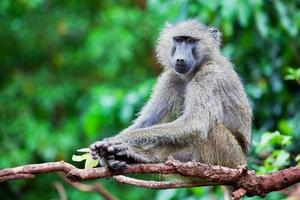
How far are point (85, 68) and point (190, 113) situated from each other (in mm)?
6772

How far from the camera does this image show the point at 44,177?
439 inches

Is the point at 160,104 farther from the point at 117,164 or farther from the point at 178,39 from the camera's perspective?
the point at 117,164

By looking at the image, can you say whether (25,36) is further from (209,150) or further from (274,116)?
(209,150)

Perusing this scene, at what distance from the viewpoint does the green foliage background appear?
7.14 m

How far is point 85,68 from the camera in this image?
11500mm

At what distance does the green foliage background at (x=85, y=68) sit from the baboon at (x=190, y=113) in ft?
4.55

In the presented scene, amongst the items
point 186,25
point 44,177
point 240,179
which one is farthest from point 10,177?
point 44,177

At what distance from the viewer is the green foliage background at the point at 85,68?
7.14 m

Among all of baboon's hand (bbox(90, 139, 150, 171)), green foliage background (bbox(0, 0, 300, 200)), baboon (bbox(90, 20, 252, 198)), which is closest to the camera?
baboon's hand (bbox(90, 139, 150, 171))

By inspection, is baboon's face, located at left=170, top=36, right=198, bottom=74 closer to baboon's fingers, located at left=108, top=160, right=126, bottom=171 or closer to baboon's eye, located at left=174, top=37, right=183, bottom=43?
baboon's eye, located at left=174, top=37, right=183, bottom=43

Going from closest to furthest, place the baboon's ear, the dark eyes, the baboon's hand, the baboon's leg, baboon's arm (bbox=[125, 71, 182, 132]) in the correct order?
the baboon's hand, the baboon's leg, baboon's arm (bbox=[125, 71, 182, 132]), the dark eyes, the baboon's ear

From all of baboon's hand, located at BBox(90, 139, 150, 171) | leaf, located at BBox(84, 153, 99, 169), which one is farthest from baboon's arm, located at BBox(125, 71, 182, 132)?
leaf, located at BBox(84, 153, 99, 169)

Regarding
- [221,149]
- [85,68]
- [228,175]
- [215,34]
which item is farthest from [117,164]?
[85,68]

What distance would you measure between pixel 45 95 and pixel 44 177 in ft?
4.59
